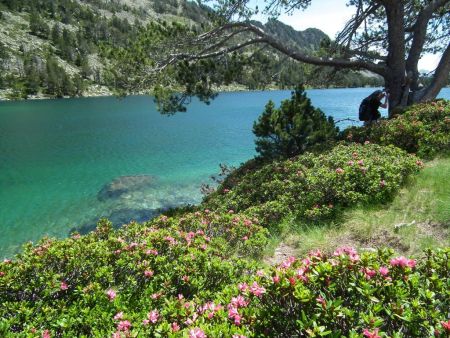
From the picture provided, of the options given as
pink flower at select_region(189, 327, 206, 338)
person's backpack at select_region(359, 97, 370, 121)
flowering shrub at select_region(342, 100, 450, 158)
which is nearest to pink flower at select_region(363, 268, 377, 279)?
pink flower at select_region(189, 327, 206, 338)

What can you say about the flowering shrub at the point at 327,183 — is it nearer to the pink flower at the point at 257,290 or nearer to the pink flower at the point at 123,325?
the pink flower at the point at 257,290

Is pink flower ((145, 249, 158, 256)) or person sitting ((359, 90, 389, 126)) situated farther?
person sitting ((359, 90, 389, 126))

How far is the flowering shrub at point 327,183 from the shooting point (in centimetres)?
754

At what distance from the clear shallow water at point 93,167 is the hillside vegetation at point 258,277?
1080cm

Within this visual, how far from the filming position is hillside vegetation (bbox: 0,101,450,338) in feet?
8.32

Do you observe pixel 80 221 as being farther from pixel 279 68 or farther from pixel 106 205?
pixel 279 68

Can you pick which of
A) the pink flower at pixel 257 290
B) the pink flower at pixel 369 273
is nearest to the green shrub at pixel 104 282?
the pink flower at pixel 257 290

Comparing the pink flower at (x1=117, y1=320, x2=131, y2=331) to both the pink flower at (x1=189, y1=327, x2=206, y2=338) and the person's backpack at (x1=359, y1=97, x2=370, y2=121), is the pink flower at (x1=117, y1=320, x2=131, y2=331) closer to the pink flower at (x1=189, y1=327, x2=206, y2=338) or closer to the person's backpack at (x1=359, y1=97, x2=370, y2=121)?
the pink flower at (x1=189, y1=327, x2=206, y2=338)

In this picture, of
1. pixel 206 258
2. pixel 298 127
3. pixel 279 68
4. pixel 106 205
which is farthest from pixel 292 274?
pixel 106 205

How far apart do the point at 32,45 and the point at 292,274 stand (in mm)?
189749

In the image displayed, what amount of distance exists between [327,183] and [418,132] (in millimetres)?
4478

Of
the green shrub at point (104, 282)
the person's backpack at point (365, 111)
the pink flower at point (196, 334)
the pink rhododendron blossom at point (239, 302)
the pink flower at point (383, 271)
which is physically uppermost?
the person's backpack at point (365, 111)

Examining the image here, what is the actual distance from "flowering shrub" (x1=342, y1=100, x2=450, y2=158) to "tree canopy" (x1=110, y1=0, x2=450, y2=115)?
261 centimetres

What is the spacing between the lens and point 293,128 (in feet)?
39.7
